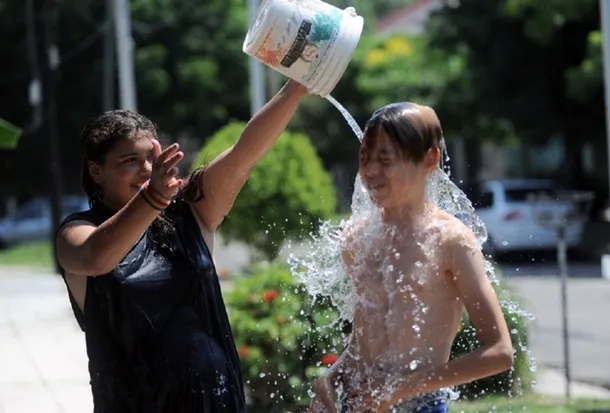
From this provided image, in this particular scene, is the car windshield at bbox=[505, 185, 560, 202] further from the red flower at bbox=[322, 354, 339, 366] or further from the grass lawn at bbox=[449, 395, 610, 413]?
the red flower at bbox=[322, 354, 339, 366]

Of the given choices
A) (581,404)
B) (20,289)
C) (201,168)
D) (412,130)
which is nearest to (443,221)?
(412,130)

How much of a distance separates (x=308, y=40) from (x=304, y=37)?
0.01m

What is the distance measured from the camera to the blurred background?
734 centimetres

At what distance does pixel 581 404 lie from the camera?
24.6 ft

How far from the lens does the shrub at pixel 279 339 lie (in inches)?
242

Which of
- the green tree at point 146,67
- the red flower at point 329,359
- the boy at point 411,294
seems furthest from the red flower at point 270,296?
the green tree at point 146,67

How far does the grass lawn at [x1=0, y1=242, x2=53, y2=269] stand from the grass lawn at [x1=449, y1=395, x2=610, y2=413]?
1902 centimetres

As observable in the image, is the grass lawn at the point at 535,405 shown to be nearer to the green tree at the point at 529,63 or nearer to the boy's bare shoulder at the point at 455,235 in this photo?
the boy's bare shoulder at the point at 455,235

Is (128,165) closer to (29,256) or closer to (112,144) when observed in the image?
(112,144)

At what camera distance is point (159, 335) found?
2.70 m

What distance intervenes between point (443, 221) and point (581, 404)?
209 inches

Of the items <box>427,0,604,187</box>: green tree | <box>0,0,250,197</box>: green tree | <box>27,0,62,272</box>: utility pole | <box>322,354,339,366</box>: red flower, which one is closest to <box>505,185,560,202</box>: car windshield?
<box>427,0,604,187</box>: green tree

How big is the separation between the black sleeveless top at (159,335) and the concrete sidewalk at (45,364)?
17.1ft

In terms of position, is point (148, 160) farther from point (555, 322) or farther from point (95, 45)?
point (95, 45)
